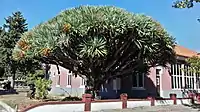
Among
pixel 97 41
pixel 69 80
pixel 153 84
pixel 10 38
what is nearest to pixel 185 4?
pixel 97 41

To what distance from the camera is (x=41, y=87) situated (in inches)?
958

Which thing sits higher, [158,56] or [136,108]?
[158,56]

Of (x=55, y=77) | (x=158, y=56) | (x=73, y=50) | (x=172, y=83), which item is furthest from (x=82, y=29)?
(x=55, y=77)

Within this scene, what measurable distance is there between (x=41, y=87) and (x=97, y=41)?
27.5 ft

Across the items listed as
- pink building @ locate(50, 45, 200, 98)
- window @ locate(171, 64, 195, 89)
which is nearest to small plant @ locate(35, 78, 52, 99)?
pink building @ locate(50, 45, 200, 98)

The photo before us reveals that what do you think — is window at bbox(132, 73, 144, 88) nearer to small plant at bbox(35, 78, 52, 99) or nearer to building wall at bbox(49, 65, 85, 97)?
building wall at bbox(49, 65, 85, 97)

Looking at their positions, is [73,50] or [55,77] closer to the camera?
[73,50]

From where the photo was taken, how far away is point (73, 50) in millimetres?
19047

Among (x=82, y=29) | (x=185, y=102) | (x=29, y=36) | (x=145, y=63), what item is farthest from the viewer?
(x=185, y=102)

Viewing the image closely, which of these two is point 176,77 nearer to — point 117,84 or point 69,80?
point 117,84

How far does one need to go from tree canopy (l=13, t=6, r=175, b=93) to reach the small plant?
3.01m

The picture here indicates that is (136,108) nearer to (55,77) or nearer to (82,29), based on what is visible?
(82,29)

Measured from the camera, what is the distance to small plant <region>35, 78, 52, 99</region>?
940 inches

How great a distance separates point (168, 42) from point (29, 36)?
922 centimetres
